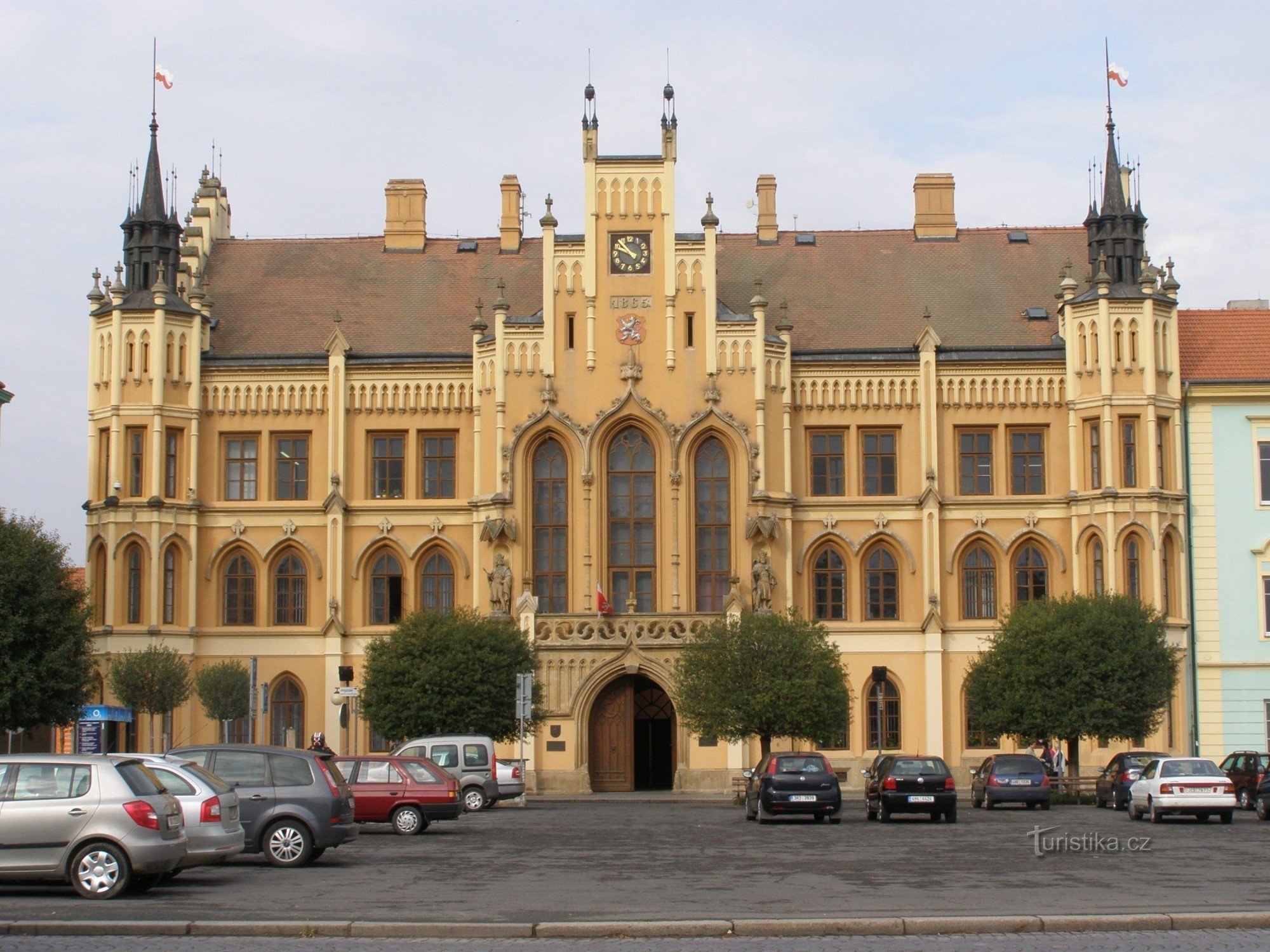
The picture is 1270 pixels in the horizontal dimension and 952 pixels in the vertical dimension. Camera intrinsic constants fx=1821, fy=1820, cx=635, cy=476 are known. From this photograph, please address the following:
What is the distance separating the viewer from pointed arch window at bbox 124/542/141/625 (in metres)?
57.2

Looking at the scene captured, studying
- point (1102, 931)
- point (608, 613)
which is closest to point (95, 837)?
point (1102, 931)

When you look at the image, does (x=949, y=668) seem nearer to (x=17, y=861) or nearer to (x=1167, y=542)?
Answer: (x=1167, y=542)

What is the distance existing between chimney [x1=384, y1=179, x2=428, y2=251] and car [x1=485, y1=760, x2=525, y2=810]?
24.5 m

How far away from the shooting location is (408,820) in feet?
110

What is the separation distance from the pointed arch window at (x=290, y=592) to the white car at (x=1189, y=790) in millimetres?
30448

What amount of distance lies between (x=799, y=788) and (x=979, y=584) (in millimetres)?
23426

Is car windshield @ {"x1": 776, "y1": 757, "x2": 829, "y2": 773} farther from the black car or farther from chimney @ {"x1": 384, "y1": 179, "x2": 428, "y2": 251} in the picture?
chimney @ {"x1": 384, "y1": 179, "x2": 428, "y2": 251}

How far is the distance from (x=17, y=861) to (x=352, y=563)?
1506 inches

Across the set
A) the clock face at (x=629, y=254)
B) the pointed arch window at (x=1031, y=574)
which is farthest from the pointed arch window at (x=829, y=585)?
the clock face at (x=629, y=254)

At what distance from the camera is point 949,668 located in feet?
189

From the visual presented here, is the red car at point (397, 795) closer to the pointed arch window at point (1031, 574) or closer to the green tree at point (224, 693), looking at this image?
the green tree at point (224, 693)

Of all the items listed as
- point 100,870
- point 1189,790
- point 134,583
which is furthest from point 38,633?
point 1189,790

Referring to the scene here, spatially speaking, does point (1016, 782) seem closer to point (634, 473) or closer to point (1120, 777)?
point (1120, 777)

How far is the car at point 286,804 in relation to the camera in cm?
2581
